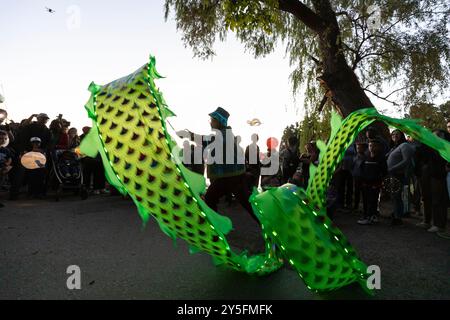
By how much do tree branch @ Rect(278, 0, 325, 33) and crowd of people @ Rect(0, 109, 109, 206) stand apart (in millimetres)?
7046

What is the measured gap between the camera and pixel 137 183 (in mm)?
2434

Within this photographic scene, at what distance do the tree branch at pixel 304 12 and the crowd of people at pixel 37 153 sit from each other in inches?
277

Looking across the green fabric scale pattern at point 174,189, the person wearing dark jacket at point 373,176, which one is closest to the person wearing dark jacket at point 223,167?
the green fabric scale pattern at point 174,189

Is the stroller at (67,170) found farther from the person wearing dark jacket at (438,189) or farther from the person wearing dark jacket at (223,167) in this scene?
the person wearing dark jacket at (438,189)

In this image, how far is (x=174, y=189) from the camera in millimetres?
2420

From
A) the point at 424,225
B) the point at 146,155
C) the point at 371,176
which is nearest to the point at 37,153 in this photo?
the point at 146,155

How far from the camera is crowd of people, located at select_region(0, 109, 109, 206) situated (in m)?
7.57

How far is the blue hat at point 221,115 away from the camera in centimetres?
471

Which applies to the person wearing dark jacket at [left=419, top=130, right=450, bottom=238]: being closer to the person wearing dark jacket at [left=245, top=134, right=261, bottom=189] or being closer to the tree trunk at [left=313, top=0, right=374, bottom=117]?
the person wearing dark jacket at [left=245, top=134, right=261, bottom=189]

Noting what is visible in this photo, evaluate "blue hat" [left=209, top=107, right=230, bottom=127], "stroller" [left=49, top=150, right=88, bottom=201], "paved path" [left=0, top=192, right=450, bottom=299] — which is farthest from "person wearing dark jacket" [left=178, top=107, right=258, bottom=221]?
"stroller" [left=49, top=150, right=88, bottom=201]

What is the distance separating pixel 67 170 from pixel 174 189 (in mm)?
6625
